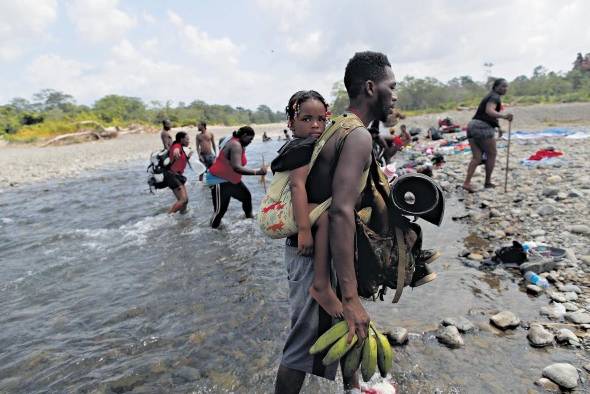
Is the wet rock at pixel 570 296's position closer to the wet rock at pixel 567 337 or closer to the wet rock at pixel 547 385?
the wet rock at pixel 567 337

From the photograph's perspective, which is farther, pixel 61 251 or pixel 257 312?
pixel 61 251

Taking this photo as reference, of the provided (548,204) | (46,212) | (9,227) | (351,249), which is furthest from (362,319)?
(46,212)

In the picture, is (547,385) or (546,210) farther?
(546,210)

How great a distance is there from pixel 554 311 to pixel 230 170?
5257 mm

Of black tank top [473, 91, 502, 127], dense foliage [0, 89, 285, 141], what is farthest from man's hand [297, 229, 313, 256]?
dense foliage [0, 89, 285, 141]

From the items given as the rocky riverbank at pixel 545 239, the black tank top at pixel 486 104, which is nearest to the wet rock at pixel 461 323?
the rocky riverbank at pixel 545 239

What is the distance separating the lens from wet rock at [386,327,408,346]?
11.7 ft

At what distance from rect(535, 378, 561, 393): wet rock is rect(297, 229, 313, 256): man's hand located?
2.16m

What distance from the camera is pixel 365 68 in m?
2.25

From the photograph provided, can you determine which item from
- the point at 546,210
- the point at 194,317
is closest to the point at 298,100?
the point at 194,317

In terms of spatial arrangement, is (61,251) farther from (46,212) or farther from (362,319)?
(362,319)

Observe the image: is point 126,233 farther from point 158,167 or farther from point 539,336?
point 539,336

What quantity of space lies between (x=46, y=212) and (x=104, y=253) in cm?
538

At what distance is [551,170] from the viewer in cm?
934
